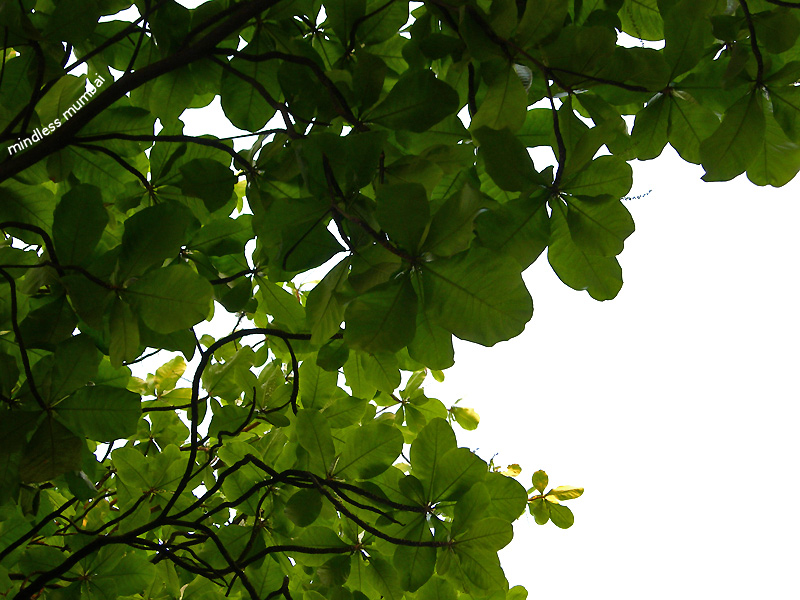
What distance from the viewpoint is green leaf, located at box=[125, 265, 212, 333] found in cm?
84

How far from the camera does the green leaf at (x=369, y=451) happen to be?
44.2 inches

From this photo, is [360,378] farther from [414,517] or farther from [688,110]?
[688,110]

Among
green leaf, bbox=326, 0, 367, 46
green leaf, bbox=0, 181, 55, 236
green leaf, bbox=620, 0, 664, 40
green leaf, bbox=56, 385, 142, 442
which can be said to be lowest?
green leaf, bbox=56, 385, 142, 442

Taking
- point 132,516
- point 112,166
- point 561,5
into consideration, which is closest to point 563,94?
point 561,5

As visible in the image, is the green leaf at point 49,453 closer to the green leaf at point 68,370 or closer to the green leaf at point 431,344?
the green leaf at point 68,370

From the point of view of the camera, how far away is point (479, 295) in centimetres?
74

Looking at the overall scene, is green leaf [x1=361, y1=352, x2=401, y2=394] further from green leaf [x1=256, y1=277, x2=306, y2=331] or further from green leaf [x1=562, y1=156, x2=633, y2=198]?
green leaf [x1=562, y1=156, x2=633, y2=198]

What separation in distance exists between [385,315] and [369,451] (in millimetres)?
462

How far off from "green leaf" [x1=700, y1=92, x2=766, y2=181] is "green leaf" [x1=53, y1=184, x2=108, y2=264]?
0.86 metres

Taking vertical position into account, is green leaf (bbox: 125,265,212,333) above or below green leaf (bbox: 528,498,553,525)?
below

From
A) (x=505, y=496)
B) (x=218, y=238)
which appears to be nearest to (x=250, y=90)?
(x=218, y=238)

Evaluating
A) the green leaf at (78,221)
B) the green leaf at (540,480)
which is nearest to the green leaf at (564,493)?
the green leaf at (540,480)

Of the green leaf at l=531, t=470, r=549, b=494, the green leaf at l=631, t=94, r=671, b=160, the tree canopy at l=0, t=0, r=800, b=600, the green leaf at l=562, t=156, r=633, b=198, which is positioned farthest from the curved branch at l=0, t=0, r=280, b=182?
the green leaf at l=531, t=470, r=549, b=494

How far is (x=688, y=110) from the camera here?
3.36ft
